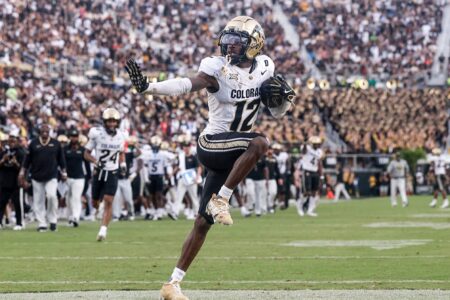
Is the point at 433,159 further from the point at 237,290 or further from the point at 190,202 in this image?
the point at 237,290

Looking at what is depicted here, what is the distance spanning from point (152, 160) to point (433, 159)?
11.5 meters

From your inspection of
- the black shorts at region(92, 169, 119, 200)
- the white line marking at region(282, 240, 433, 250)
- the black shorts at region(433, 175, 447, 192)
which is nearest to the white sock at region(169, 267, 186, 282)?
the white line marking at region(282, 240, 433, 250)

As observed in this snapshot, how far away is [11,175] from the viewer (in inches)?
885

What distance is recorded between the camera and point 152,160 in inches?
1088

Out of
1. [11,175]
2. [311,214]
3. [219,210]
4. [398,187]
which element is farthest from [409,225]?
[219,210]

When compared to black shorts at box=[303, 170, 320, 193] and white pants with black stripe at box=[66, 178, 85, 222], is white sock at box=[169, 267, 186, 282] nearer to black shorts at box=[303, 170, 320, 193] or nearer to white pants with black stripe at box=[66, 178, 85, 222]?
white pants with black stripe at box=[66, 178, 85, 222]

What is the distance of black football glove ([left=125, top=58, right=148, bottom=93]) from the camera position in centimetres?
906

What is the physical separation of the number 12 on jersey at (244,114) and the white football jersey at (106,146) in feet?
29.8

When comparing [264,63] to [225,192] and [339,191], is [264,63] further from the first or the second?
[339,191]

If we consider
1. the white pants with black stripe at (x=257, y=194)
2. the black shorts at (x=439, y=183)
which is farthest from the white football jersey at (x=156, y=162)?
the black shorts at (x=439, y=183)

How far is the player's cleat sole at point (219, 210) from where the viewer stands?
939cm

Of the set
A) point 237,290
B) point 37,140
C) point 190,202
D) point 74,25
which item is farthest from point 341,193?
point 237,290

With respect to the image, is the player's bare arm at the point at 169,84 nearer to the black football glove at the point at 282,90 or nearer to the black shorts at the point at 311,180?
the black football glove at the point at 282,90

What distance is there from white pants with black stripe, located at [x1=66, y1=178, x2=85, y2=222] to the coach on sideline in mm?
1245
